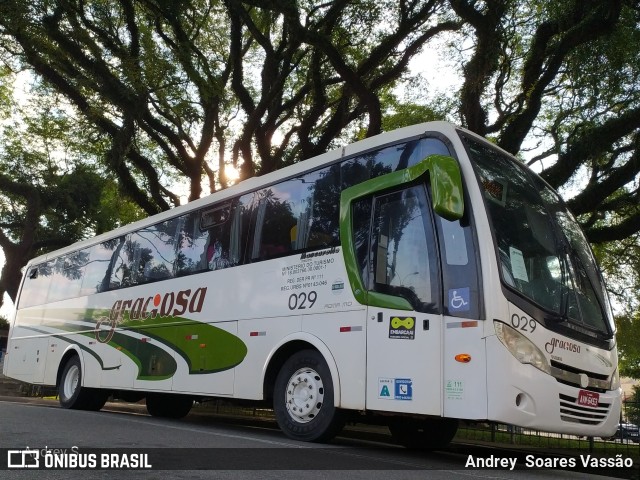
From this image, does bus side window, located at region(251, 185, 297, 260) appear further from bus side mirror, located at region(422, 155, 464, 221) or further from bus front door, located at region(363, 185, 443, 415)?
bus side mirror, located at region(422, 155, 464, 221)

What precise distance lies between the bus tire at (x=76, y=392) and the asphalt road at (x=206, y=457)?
15.3 ft

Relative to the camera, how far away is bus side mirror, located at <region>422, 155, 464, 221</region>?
20.0 feet

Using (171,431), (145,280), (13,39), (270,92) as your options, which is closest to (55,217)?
(13,39)

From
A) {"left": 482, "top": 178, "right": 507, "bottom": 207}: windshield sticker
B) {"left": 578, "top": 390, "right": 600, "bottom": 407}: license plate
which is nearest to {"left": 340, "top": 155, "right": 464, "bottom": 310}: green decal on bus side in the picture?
{"left": 482, "top": 178, "right": 507, "bottom": 207}: windshield sticker

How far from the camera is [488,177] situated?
267 inches

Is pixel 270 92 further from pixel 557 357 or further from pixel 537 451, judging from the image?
pixel 557 357

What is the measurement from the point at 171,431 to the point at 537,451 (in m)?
6.08

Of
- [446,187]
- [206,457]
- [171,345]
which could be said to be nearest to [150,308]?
[171,345]

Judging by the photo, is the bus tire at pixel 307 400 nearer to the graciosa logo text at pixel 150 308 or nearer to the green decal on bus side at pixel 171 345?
the green decal on bus side at pixel 171 345

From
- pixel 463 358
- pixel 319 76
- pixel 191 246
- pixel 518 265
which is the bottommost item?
pixel 463 358

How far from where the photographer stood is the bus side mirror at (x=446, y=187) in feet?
20.0

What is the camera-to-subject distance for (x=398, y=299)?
6.70 m

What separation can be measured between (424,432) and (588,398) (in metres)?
2.56

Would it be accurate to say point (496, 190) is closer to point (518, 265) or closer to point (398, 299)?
point (518, 265)
